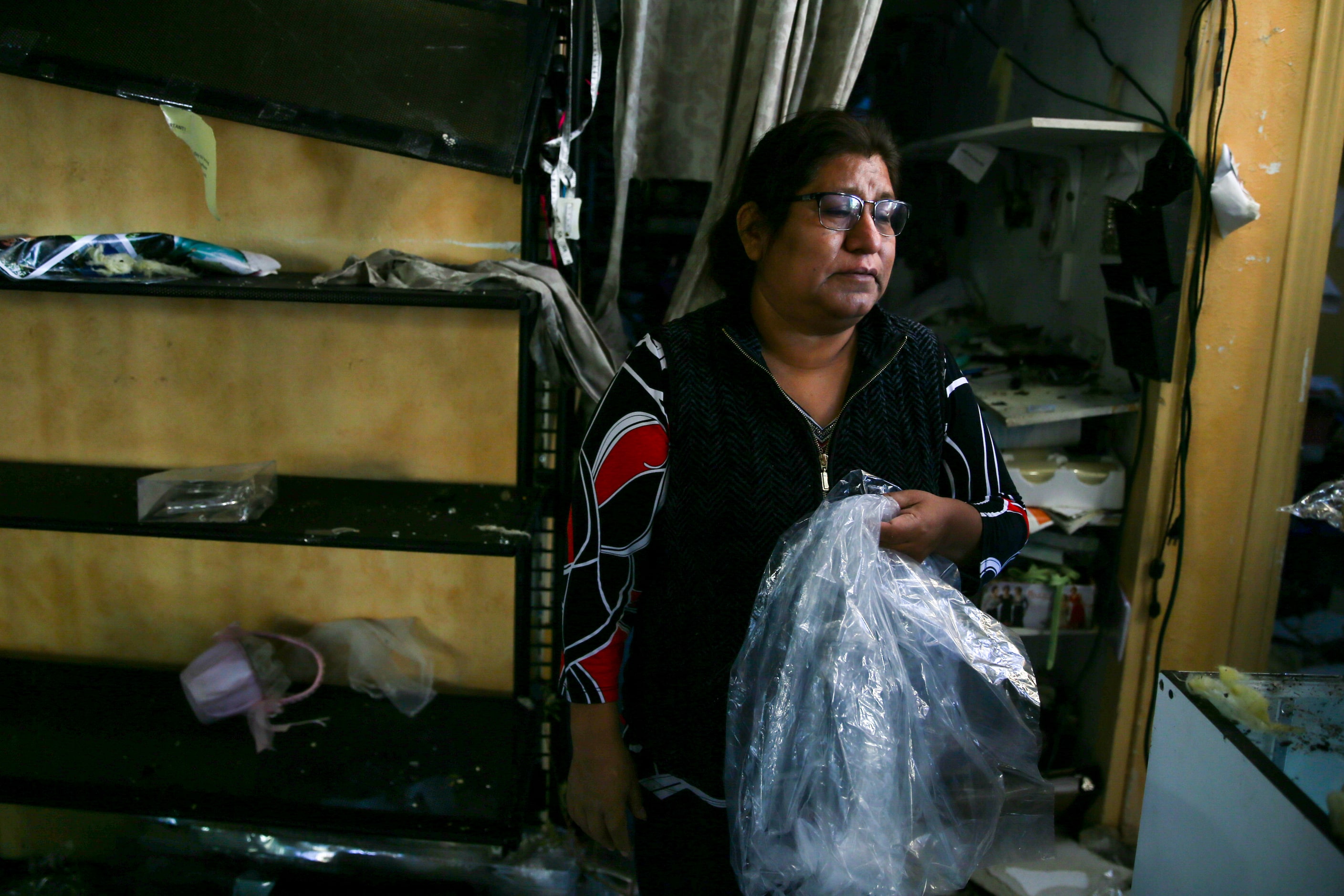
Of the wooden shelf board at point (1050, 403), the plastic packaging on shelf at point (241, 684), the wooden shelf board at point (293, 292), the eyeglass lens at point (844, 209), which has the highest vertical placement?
the eyeglass lens at point (844, 209)

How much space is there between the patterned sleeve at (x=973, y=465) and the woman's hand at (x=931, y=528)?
57mm

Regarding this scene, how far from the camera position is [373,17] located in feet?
4.88

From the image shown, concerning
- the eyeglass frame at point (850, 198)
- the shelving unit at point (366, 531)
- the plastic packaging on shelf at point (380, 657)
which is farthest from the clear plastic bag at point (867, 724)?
the plastic packaging on shelf at point (380, 657)

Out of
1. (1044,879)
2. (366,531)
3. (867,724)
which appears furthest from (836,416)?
(1044,879)

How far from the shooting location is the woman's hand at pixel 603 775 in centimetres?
120

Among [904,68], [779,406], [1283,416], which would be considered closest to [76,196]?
[779,406]

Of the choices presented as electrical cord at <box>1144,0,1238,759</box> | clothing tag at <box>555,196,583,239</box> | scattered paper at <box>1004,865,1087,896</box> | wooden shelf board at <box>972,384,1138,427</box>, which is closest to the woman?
clothing tag at <box>555,196,583,239</box>

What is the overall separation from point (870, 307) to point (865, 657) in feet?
1.43

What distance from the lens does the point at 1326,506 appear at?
110cm

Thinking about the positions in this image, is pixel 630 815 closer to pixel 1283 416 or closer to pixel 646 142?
pixel 646 142

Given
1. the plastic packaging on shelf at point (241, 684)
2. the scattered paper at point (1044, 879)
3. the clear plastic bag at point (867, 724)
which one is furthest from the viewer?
the scattered paper at point (1044, 879)

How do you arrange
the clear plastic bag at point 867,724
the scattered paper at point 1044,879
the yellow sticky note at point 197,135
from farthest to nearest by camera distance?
the scattered paper at point 1044,879
the yellow sticky note at point 197,135
the clear plastic bag at point 867,724

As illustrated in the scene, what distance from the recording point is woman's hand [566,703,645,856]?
1198mm

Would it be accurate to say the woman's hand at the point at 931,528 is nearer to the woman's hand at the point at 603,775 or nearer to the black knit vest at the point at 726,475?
the black knit vest at the point at 726,475
